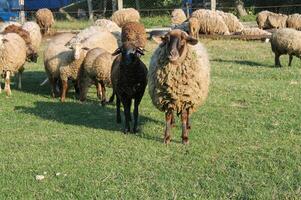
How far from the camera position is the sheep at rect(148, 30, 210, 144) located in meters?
7.03

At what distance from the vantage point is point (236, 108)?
9.58 m

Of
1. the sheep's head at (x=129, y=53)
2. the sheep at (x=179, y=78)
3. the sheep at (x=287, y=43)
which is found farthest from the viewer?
the sheep at (x=287, y=43)

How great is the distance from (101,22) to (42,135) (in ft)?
29.8

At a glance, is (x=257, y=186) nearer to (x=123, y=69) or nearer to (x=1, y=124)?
(x=123, y=69)

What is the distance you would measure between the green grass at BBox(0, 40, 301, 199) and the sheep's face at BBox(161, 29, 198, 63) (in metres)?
1.28

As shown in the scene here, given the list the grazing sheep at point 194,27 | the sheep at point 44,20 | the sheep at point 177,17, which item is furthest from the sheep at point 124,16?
the sheep at point 44,20

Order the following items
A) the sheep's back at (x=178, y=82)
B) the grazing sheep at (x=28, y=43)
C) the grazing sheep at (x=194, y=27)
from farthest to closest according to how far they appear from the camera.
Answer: the grazing sheep at (x=194, y=27), the grazing sheep at (x=28, y=43), the sheep's back at (x=178, y=82)

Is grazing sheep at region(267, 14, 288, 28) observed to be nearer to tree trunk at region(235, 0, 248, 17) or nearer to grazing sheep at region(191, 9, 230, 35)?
grazing sheep at region(191, 9, 230, 35)

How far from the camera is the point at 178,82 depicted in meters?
7.16

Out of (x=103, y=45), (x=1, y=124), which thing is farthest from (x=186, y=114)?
(x=103, y=45)

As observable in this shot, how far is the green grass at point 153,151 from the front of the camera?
5.66 m

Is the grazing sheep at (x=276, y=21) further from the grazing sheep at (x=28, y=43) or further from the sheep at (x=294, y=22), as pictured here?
the grazing sheep at (x=28, y=43)

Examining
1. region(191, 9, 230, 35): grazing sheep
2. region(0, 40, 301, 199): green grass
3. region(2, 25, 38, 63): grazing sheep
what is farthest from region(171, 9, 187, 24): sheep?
region(0, 40, 301, 199): green grass

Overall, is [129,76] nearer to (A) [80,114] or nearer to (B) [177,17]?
(A) [80,114]
